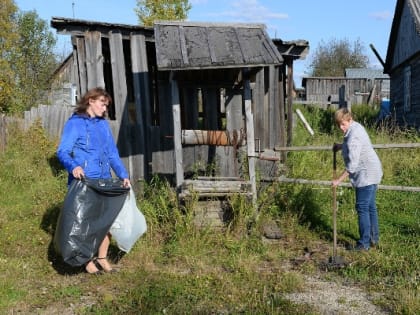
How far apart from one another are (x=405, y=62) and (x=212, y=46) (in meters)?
12.7

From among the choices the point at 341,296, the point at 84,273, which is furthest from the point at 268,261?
the point at 84,273

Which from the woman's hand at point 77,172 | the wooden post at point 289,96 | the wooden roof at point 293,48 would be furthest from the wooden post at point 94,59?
the wooden post at point 289,96

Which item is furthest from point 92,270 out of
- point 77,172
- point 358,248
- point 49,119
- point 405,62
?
point 405,62

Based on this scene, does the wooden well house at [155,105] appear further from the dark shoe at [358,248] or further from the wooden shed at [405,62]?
the wooden shed at [405,62]

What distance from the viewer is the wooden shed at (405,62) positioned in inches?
560

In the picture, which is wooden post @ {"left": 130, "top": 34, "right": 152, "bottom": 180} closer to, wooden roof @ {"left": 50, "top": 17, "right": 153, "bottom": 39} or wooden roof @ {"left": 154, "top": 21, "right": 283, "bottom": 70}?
wooden roof @ {"left": 50, "top": 17, "right": 153, "bottom": 39}

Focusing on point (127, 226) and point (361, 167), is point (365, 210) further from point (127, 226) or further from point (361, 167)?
point (127, 226)

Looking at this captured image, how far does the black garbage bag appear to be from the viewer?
4.46 meters

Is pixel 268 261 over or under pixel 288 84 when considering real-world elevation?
under

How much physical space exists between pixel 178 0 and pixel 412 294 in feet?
73.7

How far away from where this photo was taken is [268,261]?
520 centimetres

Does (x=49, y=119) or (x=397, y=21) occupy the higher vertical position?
(x=397, y=21)

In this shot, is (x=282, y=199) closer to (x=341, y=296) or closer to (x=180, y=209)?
(x=180, y=209)

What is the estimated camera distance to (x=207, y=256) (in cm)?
521
